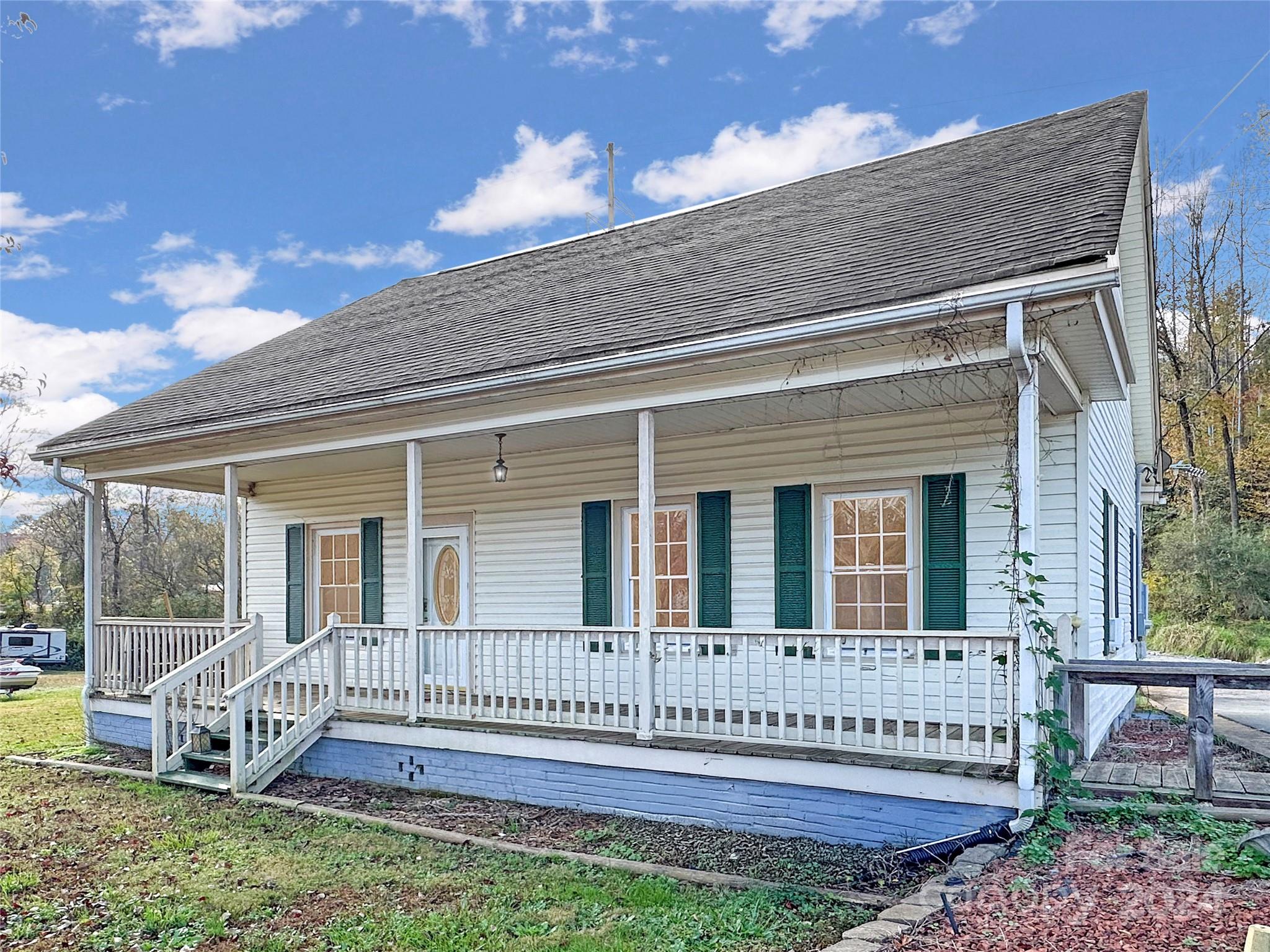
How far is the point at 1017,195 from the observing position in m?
7.70

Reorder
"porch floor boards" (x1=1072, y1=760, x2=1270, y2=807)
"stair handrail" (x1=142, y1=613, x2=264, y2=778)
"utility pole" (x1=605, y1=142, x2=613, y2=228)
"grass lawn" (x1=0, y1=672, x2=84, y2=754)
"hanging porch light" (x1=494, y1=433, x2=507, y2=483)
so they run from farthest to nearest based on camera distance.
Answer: "utility pole" (x1=605, y1=142, x2=613, y2=228) < "grass lawn" (x1=0, y1=672, x2=84, y2=754) < "hanging porch light" (x1=494, y1=433, x2=507, y2=483) < "stair handrail" (x1=142, y1=613, x2=264, y2=778) < "porch floor boards" (x1=1072, y1=760, x2=1270, y2=807)

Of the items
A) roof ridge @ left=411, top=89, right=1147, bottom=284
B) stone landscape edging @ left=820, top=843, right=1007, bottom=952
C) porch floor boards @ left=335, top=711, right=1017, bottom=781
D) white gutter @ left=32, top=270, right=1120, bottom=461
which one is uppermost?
roof ridge @ left=411, top=89, right=1147, bottom=284

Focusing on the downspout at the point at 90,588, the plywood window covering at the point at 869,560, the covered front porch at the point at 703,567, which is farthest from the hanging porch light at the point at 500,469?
the downspout at the point at 90,588

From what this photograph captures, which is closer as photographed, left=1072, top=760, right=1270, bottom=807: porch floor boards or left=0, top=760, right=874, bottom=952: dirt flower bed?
left=0, top=760, right=874, bottom=952: dirt flower bed

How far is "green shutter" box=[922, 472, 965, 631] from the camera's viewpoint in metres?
7.95

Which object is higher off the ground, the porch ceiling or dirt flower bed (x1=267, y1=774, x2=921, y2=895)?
the porch ceiling

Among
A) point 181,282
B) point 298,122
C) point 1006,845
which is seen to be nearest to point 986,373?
point 1006,845

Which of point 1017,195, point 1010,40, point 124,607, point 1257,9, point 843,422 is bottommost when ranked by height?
point 124,607

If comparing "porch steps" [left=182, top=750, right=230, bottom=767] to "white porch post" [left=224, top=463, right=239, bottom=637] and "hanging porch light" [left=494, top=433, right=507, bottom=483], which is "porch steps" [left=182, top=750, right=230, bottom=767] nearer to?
"white porch post" [left=224, top=463, right=239, bottom=637]

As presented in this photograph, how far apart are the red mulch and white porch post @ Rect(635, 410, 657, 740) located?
2.83 m

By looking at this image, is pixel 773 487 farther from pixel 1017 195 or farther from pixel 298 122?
pixel 298 122

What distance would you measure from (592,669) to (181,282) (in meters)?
41.9

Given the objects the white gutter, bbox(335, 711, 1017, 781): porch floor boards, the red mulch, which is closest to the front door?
bbox(335, 711, 1017, 781): porch floor boards

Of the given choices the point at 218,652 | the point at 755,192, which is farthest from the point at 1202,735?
the point at 218,652
